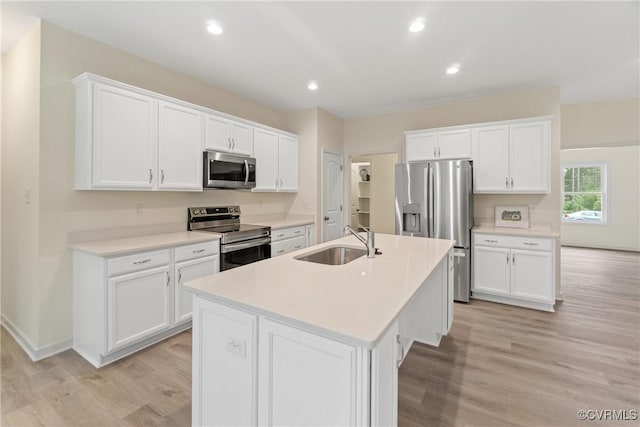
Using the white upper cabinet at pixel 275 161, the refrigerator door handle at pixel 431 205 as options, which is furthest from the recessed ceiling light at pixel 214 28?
the refrigerator door handle at pixel 431 205

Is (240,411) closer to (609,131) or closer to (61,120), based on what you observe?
(61,120)

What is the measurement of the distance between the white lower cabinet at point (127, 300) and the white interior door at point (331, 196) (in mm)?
2519

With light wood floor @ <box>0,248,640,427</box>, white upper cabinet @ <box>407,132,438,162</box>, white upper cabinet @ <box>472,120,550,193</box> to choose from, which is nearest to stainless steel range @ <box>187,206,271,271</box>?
light wood floor @ <box>0,248,640,427</box>

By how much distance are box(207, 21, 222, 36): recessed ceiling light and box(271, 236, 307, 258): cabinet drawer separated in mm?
2266

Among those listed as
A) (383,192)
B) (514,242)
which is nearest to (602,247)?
(383,192)

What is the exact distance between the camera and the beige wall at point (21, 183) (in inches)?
95.0

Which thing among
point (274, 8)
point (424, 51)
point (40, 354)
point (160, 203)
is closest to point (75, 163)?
point (160, 203)

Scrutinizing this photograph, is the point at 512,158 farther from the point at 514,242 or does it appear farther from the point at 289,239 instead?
the point at 289,239

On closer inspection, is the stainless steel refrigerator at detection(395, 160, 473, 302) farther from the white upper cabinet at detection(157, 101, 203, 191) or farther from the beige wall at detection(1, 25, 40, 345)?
the beige wall at detection(1, 25, 40, 345)

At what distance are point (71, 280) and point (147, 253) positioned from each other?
2.39ft

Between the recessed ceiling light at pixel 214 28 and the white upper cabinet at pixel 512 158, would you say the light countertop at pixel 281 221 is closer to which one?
the recessed ceiling light at pixel 214 28

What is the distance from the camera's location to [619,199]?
6879 mm

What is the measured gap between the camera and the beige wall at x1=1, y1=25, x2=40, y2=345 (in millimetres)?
2412

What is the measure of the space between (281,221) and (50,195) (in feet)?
8.79
